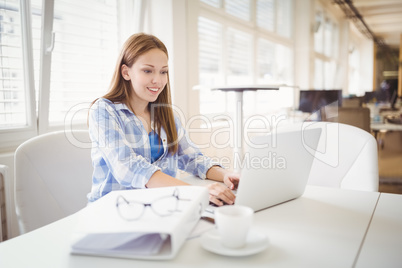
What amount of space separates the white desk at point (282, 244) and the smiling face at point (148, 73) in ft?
2.15

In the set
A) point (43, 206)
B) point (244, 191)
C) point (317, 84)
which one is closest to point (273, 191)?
point (244, 191)

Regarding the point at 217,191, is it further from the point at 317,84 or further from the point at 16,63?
the point at 317,84

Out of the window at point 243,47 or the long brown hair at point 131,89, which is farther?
the window at point 243,47

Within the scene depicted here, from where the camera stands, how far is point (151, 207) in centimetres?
69

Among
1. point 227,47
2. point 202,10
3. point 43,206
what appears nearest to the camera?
point 43,206

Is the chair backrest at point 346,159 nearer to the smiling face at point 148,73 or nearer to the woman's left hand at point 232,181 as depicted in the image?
the woman's left hand at point 232,181

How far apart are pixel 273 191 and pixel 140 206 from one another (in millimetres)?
396

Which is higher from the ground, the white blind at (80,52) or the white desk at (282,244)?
the white blind at (80,52)

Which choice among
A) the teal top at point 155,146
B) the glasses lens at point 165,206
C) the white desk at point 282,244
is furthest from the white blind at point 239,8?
the glasses lens at point 165,206

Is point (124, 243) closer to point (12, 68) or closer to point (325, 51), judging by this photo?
point (12, 68)

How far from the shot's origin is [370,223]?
852mm

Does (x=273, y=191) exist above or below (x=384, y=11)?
below

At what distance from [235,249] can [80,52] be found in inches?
78.3

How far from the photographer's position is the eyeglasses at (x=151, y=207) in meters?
0.68
